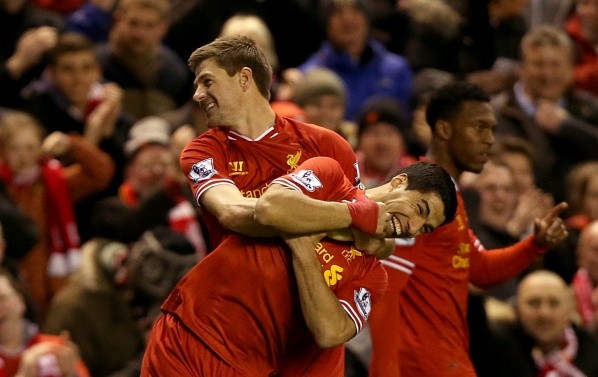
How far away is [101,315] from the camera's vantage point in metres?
7.69

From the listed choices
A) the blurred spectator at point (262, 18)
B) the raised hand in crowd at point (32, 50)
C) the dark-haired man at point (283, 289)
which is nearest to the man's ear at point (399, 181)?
the dark-haired man at point (283, 289)

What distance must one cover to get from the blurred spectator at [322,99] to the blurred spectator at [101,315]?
1.65 metres

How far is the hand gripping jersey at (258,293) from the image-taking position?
17.2 feet

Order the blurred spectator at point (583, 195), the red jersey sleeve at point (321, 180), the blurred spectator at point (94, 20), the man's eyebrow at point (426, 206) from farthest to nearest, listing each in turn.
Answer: the blurred spectator at point (94, 20) < the blurred spectator at point (583, 195) < the man's eyebrow at point (426, 206) < the red jersey sleeve at point (321, 180)

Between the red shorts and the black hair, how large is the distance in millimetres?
1746

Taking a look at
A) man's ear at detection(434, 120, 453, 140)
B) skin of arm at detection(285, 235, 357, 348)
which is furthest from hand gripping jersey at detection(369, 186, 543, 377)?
skin of arm at detection(285, 235, 357, 348)

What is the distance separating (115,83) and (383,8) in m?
2.39

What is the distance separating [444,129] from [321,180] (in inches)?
56.0

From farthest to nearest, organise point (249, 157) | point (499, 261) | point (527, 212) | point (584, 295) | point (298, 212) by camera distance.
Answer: point (527, 212) < point (584, 295) < point (499, 261) < point (249, 157) < point (298, 212)

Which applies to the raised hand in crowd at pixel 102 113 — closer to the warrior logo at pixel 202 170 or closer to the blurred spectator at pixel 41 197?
the blurred spectator at pixel 41 197

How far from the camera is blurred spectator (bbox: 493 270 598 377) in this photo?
7.74m

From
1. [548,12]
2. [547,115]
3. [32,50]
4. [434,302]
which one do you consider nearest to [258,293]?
[434,302]

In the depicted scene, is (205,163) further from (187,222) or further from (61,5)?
(61,5)

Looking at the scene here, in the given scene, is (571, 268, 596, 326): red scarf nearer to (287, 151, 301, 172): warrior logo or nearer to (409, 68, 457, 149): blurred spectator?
(409, 68, 457, 149): blurred spectator
